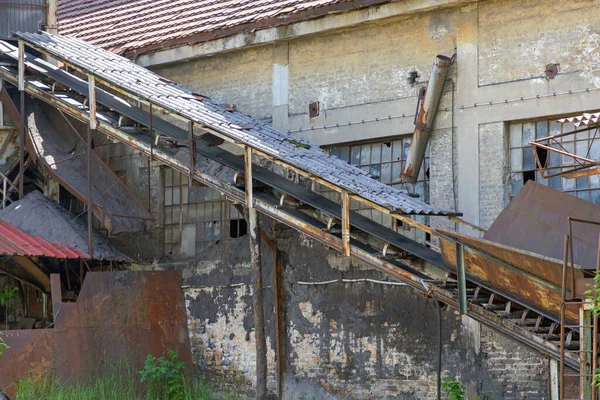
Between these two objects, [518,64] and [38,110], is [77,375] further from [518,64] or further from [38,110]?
[518,64]

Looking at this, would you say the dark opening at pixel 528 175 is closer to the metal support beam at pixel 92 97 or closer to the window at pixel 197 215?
the window at pixel 197 215

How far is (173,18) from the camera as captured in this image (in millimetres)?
19625

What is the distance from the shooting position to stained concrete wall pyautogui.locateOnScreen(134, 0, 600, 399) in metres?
14.7

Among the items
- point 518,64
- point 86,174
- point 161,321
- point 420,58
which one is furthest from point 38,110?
point 518,64

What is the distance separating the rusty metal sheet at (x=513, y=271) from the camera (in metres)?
12.2

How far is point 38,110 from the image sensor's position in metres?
18.8

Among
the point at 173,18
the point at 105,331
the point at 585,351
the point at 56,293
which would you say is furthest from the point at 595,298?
the point at 173,18

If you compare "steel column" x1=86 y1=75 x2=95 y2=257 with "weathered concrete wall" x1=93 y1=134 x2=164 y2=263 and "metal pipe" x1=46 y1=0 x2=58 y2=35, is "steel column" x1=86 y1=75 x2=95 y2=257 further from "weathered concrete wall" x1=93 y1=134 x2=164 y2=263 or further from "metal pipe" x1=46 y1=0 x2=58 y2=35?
"metal pipe" x1=46 y1=0 x2=58 y2=35

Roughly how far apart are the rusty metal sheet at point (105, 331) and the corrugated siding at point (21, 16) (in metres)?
5.20

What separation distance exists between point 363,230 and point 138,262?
5834 millimetres

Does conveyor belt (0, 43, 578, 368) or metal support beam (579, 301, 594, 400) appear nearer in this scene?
metal support beam (579, 301, 594, 400)

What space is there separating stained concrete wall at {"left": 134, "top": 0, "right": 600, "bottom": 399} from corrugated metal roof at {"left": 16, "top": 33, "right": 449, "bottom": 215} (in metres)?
1.19

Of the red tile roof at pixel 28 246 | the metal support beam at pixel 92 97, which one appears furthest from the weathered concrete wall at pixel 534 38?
the red tile roof at pixel 28 246

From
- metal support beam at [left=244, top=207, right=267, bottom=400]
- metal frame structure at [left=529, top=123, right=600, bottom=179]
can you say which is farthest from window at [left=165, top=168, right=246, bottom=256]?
metal frame structure at [left=529, top=123, right=600, bottom=179]
